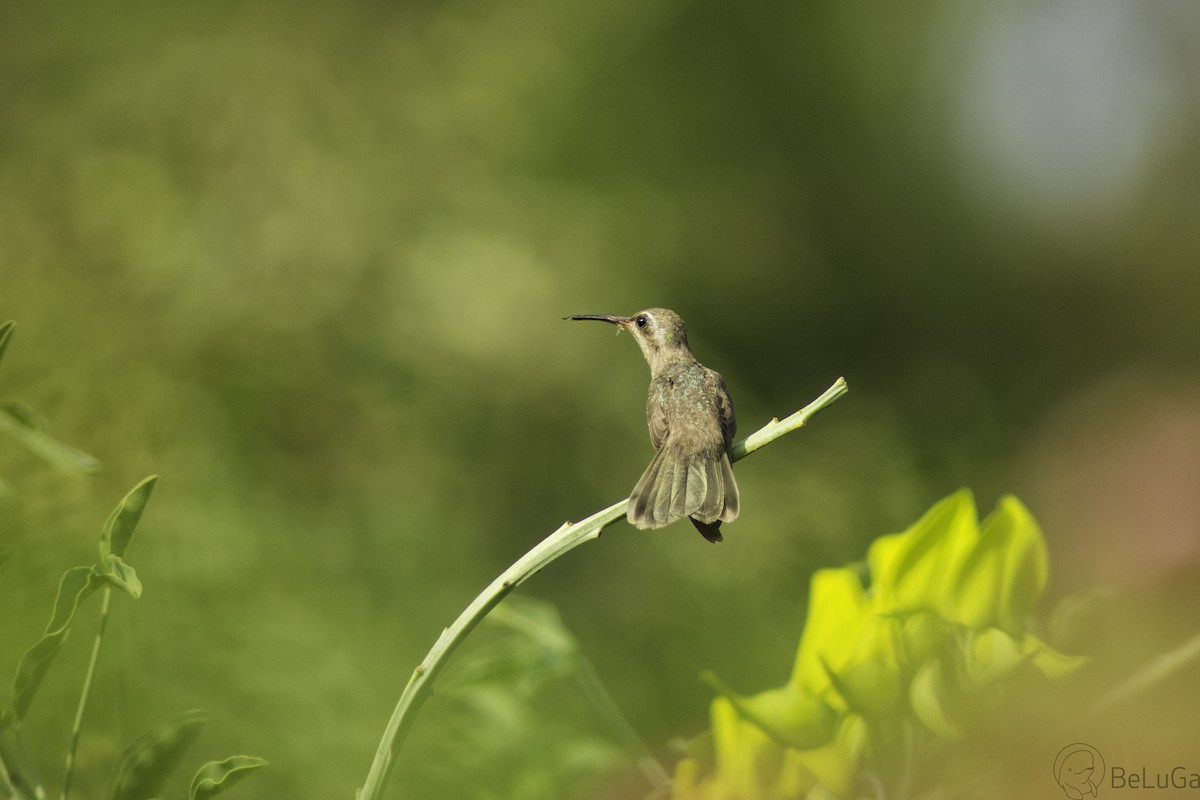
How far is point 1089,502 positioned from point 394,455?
58cm

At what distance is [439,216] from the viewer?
103 cm

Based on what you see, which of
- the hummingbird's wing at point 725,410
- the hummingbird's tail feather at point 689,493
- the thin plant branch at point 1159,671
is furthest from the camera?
the hummingbird's wing at point 725,410

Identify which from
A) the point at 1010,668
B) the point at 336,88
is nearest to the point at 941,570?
the point at 1010,668

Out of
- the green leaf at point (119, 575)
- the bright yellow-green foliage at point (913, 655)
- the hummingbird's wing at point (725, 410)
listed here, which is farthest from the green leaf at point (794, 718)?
the hummingbird's wing at point (725, 410)

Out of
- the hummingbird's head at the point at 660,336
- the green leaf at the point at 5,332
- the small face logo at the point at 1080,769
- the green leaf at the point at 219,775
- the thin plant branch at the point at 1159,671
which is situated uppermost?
the green leaf at the point at 5,332

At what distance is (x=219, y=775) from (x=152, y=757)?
31mm

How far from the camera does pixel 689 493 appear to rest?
0.31 m

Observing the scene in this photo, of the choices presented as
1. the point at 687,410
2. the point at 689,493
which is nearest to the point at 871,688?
the point at 689,493

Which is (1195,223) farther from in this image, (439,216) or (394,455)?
(394,455)

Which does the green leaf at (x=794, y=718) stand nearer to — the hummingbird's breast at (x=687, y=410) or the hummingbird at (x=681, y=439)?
the hummingbird at (x=681, y=439)

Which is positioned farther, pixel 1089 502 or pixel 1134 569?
pixel 1089 502

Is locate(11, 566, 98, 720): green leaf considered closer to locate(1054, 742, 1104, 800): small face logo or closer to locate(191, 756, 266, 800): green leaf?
locate(191, 756, 266, 800): green leaf

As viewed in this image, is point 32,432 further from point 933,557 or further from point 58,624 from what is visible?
point 933,557

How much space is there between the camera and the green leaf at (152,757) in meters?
0.20
